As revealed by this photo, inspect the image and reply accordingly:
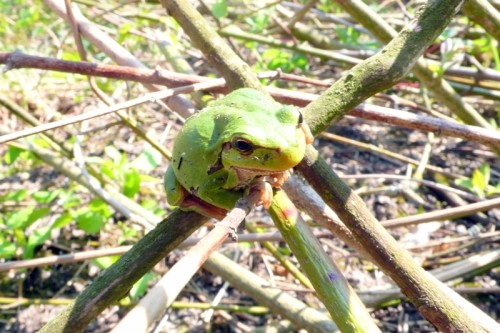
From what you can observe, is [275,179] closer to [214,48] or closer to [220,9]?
[214,48]

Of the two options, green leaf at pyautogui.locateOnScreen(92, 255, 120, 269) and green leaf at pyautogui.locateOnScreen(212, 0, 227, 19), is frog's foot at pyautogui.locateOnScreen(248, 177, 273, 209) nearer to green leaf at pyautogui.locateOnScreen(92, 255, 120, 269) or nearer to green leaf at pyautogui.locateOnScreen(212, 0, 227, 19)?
green leaf at pyautogui.locateOnScreen(92, 255, 120, 269)

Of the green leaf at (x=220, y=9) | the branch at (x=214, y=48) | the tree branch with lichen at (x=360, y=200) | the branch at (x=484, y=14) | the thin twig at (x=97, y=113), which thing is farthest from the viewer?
the green leaf at (x=220, y=9)

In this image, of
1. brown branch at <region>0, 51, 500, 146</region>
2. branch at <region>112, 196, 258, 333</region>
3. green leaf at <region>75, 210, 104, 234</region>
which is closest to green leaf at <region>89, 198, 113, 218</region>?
green leaf at <region>75, 210, 104, 234</region>

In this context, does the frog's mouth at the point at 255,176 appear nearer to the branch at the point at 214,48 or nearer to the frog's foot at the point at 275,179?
the frog's foot at the point at 275,179

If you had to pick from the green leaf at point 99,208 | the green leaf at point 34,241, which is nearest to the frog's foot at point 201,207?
the green leaf at point 99,208

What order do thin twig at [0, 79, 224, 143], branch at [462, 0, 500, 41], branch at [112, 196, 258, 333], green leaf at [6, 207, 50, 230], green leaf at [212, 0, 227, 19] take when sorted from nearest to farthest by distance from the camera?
1. branch at [112, 196, 258, 333]
2. thin twig at [0, 79, 224, 143]
3. branch at [462, 0, 500, 41]
4. green leaf at [6, 207, 50, 230]
5. green leaf at [212, 0, 227, 19]

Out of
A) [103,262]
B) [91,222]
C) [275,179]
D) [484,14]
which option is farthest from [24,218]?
[484,14]
